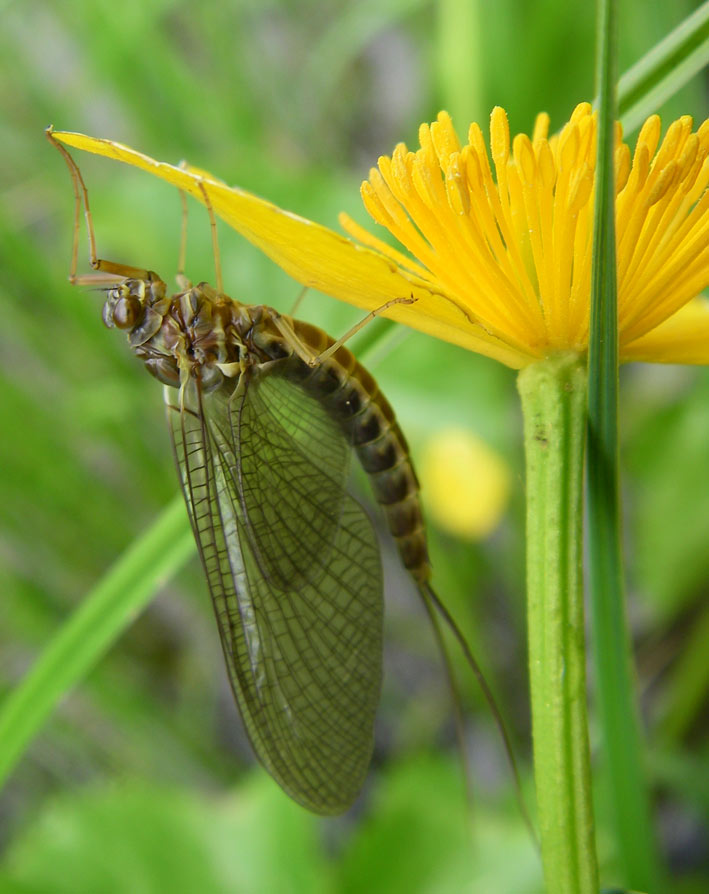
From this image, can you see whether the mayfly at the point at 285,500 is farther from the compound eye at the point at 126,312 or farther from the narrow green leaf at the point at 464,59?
the narrow green leaf at the point at 464,59

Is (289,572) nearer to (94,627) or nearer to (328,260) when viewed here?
(94,627)

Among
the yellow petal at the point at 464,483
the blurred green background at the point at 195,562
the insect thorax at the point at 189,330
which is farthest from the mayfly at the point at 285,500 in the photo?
the yellow petal at the point at 464,483

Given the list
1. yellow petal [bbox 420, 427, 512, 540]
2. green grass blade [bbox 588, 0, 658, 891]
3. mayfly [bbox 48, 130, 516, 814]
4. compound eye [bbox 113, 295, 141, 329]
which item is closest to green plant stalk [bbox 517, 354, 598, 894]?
green grass blade [bbox 588, 0, 658, 891]

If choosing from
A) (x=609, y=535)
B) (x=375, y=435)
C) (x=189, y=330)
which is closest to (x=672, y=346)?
(x=609, y=535)

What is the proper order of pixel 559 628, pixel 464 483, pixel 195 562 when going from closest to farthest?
pixel 559 628 → pixel 464 483 → pixel 195 562

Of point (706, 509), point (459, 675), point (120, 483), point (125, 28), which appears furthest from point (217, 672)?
point (125, 28)

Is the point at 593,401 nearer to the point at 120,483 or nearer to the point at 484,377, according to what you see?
the point at 484,377
